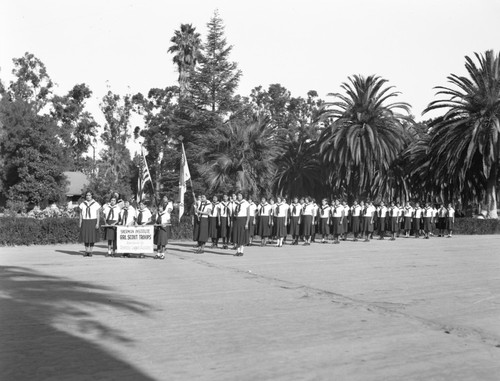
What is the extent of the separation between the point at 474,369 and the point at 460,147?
1425 inches

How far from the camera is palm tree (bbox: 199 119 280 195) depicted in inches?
1555

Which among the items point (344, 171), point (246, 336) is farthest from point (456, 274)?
point (344, 171)

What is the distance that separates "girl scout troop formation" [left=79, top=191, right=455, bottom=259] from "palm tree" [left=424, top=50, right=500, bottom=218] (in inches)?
187

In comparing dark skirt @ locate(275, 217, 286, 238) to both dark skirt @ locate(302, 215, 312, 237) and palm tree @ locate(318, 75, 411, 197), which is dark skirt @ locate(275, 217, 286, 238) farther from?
palm tree @ locate(318, 75, 411, 197)

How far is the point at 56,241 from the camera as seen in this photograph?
947 inches

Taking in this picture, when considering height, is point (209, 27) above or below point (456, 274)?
above

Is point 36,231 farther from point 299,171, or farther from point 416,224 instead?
point 299,171

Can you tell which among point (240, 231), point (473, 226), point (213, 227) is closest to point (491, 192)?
point (473, 226)

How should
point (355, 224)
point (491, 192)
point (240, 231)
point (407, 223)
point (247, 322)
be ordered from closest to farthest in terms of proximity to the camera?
point (247, 322) < point (240, 231) < point (355, 224) < point (407, 223) < point (491, 192)

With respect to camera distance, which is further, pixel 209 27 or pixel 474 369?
pixel 209 27

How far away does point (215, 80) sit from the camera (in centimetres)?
5191

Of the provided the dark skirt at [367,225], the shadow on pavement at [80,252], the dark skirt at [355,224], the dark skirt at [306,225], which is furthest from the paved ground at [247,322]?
the dark skirt at [355,224]

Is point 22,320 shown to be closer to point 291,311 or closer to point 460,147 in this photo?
point 291,311

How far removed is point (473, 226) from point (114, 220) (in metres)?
27.2
